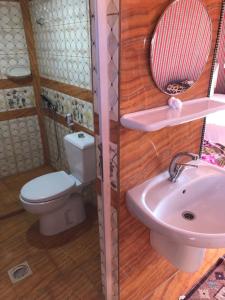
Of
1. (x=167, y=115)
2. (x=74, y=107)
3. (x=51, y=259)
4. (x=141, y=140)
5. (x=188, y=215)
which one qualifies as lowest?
(x=51, y=259)

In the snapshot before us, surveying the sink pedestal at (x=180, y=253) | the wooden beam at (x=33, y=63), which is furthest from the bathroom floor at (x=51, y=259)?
the wooden beam at (x=33, y=63)

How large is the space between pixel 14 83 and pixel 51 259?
1.90 meters

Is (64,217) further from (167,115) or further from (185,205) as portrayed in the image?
(167,115)

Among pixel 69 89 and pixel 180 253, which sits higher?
pixel 69 89

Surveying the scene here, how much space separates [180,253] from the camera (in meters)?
1.31

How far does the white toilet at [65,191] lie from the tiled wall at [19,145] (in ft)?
3.36

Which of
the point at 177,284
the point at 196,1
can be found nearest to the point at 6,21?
the point at 196,1

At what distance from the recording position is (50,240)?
2.08m

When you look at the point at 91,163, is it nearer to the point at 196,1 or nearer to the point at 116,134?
the point at 116,134

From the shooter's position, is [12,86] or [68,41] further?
[12,86]

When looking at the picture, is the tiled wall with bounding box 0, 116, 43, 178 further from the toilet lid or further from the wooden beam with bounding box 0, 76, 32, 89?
the toilet lid

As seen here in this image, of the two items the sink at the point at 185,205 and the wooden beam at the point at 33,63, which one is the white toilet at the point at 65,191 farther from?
the wooden beam at the point at 33,63

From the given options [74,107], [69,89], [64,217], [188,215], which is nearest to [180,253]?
[188,215]

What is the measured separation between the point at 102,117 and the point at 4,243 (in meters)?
1.61
